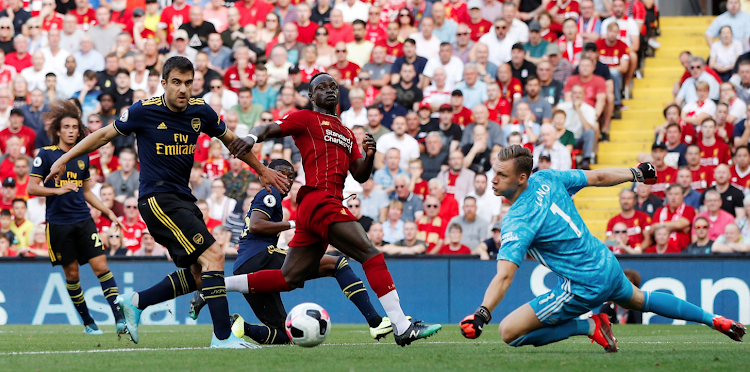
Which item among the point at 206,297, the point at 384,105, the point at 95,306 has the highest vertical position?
the point at 384,105

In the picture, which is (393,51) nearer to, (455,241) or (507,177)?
(455,241)

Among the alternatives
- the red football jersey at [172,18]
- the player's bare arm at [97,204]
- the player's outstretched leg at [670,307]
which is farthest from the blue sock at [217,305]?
the red football jersey at [172,18]

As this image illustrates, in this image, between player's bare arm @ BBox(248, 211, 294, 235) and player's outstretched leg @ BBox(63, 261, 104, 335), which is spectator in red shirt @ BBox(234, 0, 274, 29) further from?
player's bare arm @ BBox(248, 211, 294, 235)

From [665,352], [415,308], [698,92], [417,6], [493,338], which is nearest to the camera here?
[665,352]

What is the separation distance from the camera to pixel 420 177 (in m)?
15.7

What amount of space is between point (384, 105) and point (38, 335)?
7831 mm

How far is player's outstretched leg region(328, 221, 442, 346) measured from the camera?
7492 mm

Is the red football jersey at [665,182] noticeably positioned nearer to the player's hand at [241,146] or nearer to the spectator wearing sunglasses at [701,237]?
the spectator wearing sunglasses at [701,237]

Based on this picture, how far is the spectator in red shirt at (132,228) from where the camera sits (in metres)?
15.6

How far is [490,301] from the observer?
644 cm

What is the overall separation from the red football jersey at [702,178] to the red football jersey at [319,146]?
8180mm

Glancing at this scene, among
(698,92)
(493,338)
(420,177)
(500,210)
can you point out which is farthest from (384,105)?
(493,338)

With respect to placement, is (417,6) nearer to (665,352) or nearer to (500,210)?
(500,210)

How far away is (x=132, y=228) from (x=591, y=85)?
26.1 feet
